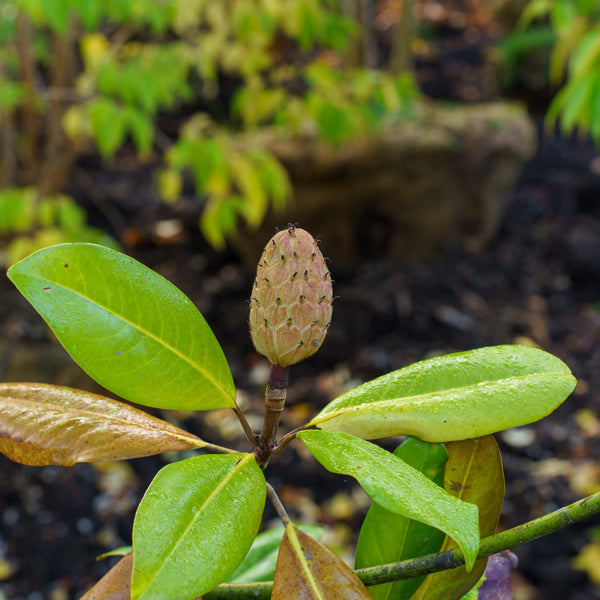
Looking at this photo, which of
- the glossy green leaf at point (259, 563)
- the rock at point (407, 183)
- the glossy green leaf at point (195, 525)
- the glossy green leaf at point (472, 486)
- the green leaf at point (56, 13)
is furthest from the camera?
the rock at point (407, 183)

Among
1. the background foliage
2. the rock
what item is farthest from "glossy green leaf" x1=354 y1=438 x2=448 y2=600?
the rock

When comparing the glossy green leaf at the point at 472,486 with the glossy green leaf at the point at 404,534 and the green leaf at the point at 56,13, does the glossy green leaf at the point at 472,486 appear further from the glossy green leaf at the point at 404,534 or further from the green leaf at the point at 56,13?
the green leaf at the point at 56,13

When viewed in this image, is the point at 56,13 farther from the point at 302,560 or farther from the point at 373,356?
the point at 373,356

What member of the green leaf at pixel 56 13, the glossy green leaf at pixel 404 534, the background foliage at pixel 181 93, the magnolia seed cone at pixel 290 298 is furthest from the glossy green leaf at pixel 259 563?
the background foliage at pixel 181 93

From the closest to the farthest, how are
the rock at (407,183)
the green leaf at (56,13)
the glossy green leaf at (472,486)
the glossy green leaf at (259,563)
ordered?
the glossy green leaf at (472,486)
the glossy green leaf at (259,563)
the green leaf at (56,13)
the rock at (407,183)

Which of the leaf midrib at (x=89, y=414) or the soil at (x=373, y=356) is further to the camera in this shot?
Result: the soil at (x=373, y=356)
